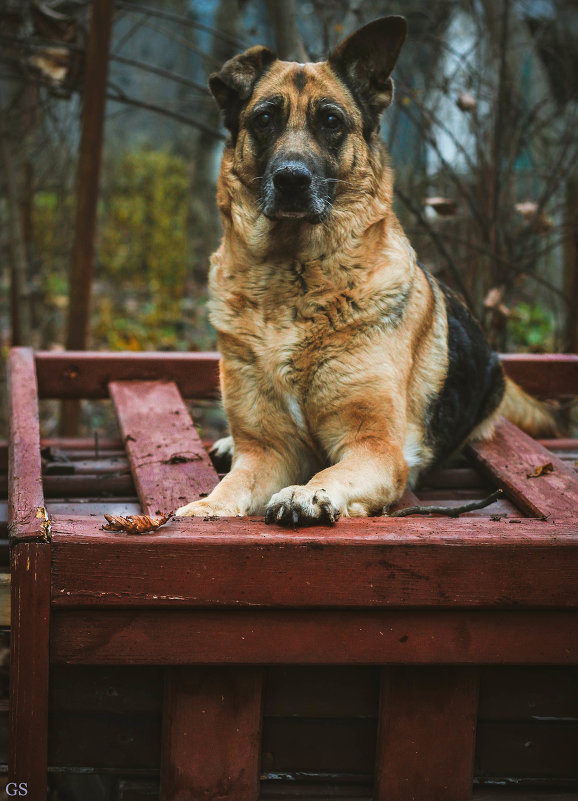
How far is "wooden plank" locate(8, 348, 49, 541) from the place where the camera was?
1.95m

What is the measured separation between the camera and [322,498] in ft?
7.43

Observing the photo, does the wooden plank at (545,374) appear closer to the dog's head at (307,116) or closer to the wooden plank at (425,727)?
the dog's head at (307,116)

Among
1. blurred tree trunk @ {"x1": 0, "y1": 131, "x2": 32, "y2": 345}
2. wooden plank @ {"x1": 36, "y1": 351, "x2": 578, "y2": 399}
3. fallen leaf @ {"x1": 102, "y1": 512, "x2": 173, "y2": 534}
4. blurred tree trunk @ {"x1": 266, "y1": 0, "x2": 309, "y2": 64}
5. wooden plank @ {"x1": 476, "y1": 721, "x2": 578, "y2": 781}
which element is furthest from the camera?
blurred tree trunk @ {"x1": 0, "y1": 131, "x2": 32, "y2": 345}

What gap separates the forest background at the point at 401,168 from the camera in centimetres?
512

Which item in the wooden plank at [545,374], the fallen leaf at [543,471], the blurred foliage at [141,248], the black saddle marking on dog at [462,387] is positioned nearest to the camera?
the fallen leaf at [543,471]

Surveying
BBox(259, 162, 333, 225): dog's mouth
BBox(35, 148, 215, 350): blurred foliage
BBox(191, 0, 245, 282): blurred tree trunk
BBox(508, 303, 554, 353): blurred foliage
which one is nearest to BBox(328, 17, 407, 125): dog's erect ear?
BBox(259, 162, 333, 225): dog's mouth

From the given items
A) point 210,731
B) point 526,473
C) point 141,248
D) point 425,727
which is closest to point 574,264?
point 526,473

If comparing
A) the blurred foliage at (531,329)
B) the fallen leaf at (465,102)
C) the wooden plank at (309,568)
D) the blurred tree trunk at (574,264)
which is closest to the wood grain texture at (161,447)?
the wooden plank at (309,568)

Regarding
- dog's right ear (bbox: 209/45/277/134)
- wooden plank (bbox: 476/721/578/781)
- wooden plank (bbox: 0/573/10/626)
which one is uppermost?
dog's right ear (bbox: 209/45/277/134)

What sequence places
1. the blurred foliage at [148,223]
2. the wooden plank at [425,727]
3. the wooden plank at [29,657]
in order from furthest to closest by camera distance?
the blurred foliage at [148,223] < the wooden plank at [425,727] < the wooden plank at [29,657]

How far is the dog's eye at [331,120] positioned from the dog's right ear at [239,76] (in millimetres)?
326

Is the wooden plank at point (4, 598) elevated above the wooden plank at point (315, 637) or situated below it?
below

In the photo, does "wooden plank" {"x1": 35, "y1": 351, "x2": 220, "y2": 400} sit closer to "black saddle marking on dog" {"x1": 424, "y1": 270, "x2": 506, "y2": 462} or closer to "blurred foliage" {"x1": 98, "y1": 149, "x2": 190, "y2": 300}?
"black saddle marking on dog" {"x1": 424, "y1": 270, "x2": 506, "y2": 462}

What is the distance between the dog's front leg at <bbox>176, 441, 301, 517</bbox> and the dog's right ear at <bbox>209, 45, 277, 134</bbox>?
1224 millimetres
